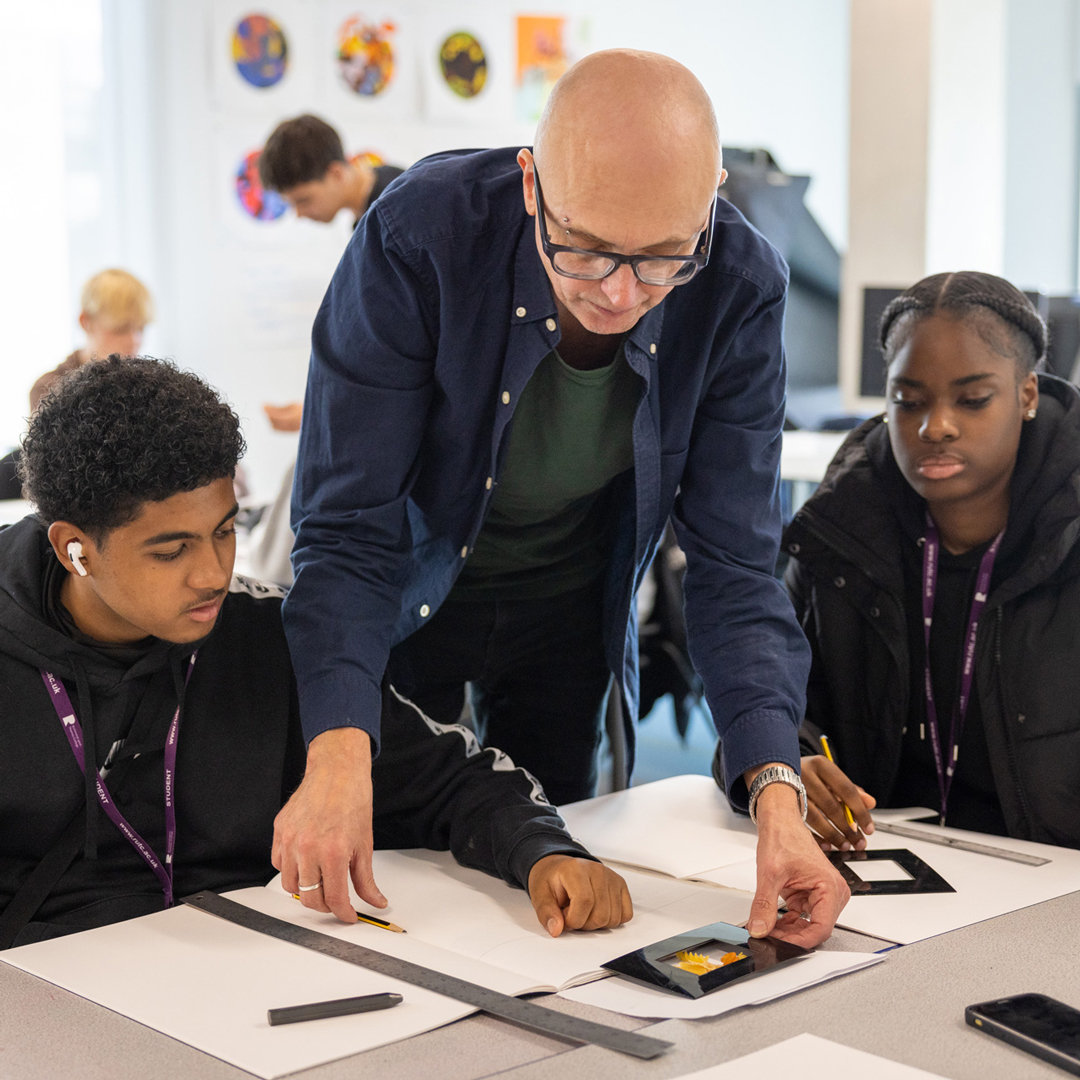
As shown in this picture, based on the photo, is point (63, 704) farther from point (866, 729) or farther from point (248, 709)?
point (866, 729)

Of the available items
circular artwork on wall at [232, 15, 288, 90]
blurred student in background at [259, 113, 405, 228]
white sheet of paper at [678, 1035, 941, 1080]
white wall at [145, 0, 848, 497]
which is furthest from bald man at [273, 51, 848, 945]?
circular artwork on wall at [232, 15, 288, 90]

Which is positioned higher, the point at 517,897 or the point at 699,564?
the point at 699,564

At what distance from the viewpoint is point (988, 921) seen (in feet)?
3.70

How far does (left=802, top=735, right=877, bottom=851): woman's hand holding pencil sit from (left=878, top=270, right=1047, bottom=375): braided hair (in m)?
0.56

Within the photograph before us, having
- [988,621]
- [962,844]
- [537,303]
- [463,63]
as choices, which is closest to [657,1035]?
[962,844]

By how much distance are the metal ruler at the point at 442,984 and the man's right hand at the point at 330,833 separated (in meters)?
0.03

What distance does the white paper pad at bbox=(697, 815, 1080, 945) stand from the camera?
112cm

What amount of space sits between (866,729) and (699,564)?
416 mm

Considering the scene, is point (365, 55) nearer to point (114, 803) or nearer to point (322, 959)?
point (114, 803)

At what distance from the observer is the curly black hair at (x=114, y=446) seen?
1.27 metres

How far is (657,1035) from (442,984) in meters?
0.17

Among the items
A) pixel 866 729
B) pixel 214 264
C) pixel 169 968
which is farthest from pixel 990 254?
pixel 169 968

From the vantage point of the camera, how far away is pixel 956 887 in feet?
4.00

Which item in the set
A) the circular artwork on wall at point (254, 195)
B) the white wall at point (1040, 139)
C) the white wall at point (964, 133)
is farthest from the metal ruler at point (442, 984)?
the white wall at point (1040, 139)
